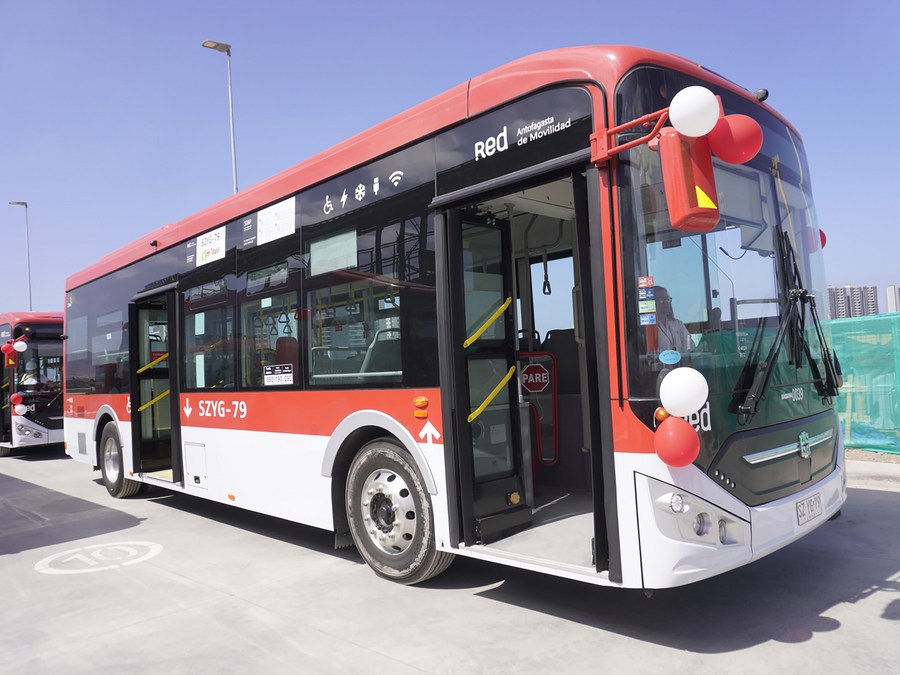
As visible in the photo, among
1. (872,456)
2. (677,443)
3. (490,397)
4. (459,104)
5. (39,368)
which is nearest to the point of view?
(677,443)

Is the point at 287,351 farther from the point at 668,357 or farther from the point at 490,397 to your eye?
the point at 668,357

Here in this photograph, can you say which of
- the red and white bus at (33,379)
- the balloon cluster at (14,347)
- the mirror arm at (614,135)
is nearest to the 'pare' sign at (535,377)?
the mirror arm at (614,135)

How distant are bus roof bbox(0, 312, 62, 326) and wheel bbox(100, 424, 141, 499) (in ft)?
23.3

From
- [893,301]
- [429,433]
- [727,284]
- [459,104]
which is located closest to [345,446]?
[429,433]

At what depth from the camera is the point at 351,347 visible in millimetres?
5344

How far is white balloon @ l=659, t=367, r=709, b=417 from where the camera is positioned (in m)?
3.31

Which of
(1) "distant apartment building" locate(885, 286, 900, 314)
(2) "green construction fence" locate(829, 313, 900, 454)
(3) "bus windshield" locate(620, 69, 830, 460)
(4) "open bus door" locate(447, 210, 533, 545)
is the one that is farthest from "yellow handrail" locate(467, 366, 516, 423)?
(1) "distant apartment building" locate(885, 286, 900, 314)

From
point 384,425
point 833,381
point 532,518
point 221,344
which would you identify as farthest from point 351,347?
point 833,381

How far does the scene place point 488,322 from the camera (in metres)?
4.93

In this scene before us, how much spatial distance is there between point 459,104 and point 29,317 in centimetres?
1419

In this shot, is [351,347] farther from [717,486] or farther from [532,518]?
[717,486]

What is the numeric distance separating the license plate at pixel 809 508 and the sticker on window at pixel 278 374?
13.0ft

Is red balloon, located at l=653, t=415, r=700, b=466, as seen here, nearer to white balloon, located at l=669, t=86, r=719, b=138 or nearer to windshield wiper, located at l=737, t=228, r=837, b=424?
windshield wiper, located at l=737, t=228, r=837, b=424

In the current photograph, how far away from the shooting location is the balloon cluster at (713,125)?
316cm
